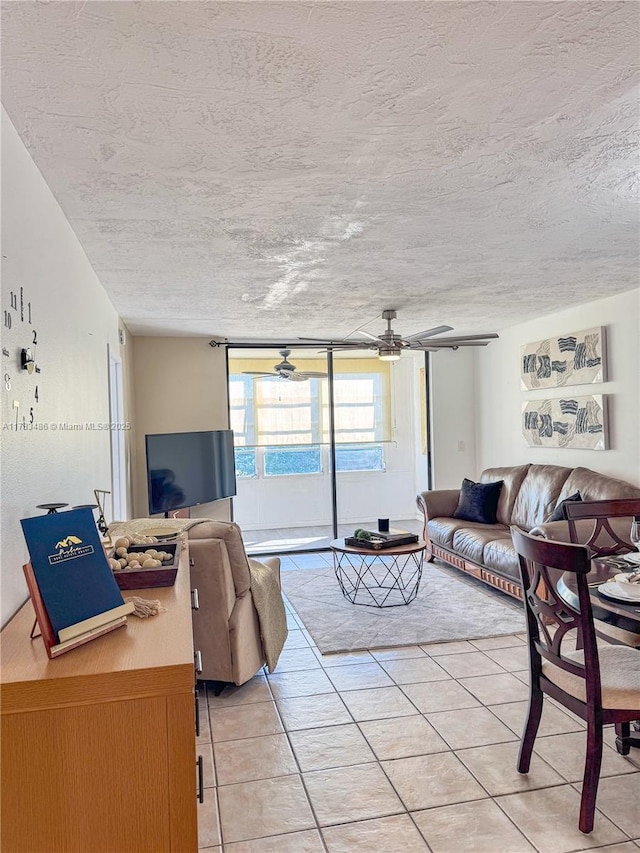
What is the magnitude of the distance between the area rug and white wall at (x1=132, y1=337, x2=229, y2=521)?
1.93 m

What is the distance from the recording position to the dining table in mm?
2068

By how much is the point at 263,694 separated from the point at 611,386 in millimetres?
3677

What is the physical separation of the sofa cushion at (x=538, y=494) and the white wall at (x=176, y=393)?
120 inches

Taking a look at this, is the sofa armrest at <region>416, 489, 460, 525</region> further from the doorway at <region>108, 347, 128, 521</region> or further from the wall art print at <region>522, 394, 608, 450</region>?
the doorway at <region>108, 347, 128, 521</region>

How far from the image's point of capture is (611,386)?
5059mm

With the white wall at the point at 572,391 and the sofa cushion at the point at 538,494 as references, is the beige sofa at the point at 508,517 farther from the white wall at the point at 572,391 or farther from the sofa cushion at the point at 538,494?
the white wall at the point at 572,391

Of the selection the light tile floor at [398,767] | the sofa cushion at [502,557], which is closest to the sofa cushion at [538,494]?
the sofa cushion at [502,557]

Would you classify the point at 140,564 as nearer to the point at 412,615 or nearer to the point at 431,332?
the point at 412,615

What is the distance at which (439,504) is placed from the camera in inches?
253

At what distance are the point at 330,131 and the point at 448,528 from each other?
4539mm

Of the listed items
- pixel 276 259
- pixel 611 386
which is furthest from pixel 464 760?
pixel 611 386

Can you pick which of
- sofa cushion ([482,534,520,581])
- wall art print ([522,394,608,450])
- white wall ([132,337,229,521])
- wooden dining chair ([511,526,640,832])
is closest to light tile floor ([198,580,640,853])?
wooden dining chair ([511,526,640,832])

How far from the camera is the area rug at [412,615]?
414cm

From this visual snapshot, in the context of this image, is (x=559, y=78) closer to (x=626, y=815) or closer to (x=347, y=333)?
(x=626, y=815)
